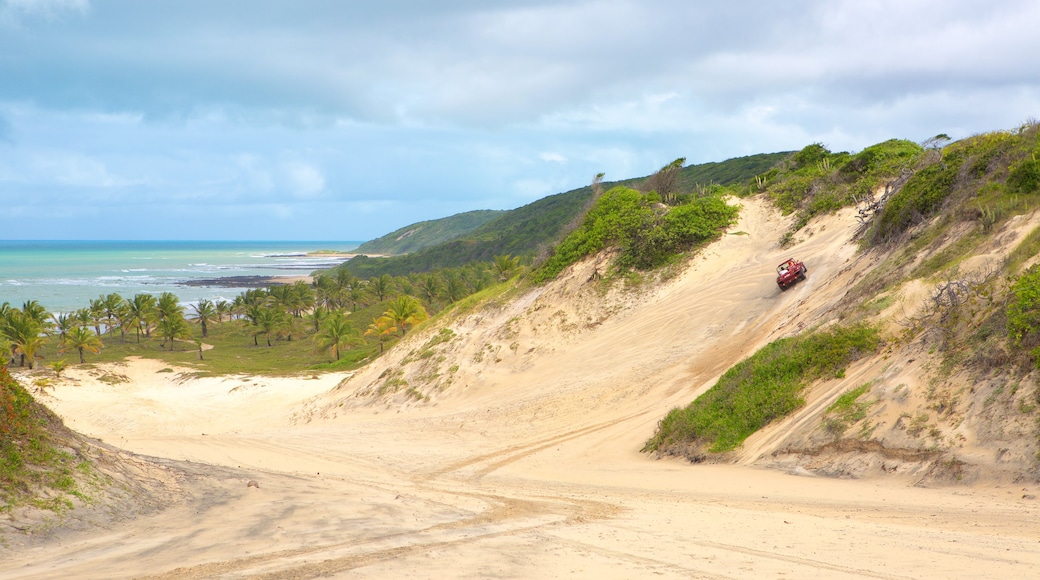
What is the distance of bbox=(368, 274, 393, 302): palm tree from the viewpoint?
84188mm

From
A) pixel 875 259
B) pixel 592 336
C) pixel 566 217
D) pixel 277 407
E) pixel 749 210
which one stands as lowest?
pixel 277 407

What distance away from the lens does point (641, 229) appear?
2692 centimetres

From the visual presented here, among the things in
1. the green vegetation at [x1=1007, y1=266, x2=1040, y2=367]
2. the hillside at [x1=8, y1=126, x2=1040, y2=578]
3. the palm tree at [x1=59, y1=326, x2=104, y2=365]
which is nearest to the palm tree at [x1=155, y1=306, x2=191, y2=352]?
the palm tree at [x1=59, y1=326, x2=104, y2=365]

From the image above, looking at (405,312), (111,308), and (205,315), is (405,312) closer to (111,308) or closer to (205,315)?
(111,308)

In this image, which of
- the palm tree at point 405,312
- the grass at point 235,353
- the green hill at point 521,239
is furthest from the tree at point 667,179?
the green hill at point 521,239

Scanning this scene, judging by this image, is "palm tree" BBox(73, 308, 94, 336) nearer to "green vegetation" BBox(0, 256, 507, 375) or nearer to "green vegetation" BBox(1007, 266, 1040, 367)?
"green vegetation" BBox(0, 256, 507, 375)

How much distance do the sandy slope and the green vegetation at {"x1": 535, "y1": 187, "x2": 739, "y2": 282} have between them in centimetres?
102

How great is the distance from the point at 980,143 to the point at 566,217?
5294 inches

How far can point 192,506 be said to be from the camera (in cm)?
944

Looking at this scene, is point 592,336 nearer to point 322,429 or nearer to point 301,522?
point 322,429

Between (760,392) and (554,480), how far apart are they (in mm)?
4185

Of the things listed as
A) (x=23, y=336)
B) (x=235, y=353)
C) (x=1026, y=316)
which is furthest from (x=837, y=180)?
(x=235, y=353)

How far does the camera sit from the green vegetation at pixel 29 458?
8.21 metres

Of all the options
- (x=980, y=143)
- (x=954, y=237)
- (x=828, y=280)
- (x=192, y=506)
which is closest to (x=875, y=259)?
(x=828, y=280)
